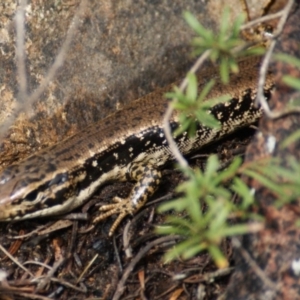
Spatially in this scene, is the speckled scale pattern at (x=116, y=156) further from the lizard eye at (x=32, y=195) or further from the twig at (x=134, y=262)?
the twig at (x=134, y=262)

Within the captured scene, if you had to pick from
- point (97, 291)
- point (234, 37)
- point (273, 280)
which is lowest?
point (273, 280)

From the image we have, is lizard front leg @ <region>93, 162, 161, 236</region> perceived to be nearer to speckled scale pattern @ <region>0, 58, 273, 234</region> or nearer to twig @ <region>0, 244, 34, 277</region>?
speckled scale pattern @ <region>0, 58, 273, 234</region>

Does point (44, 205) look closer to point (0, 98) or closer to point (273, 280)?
point (0, 98)

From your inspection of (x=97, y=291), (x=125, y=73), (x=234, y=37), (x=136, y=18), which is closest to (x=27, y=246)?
(x=97, y=291)

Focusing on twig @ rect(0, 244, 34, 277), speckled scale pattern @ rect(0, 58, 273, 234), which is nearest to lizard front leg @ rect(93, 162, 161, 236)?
speckled scale pattern @ rect(0, 58, 273, 234)

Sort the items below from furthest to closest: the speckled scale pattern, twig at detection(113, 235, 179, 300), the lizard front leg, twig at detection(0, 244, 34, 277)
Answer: the lizard front leg
the speckled scale pattern
twig at detection(0, 244, 34, 277)
twig at detection(113, 235, 179, 300)

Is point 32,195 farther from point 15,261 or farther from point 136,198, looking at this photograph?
point 136,198

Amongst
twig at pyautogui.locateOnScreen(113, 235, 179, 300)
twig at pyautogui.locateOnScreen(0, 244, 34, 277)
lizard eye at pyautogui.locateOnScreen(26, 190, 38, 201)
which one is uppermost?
lizard eye at pyautogui.locateOnScreen(26, 190, 38, 201)
